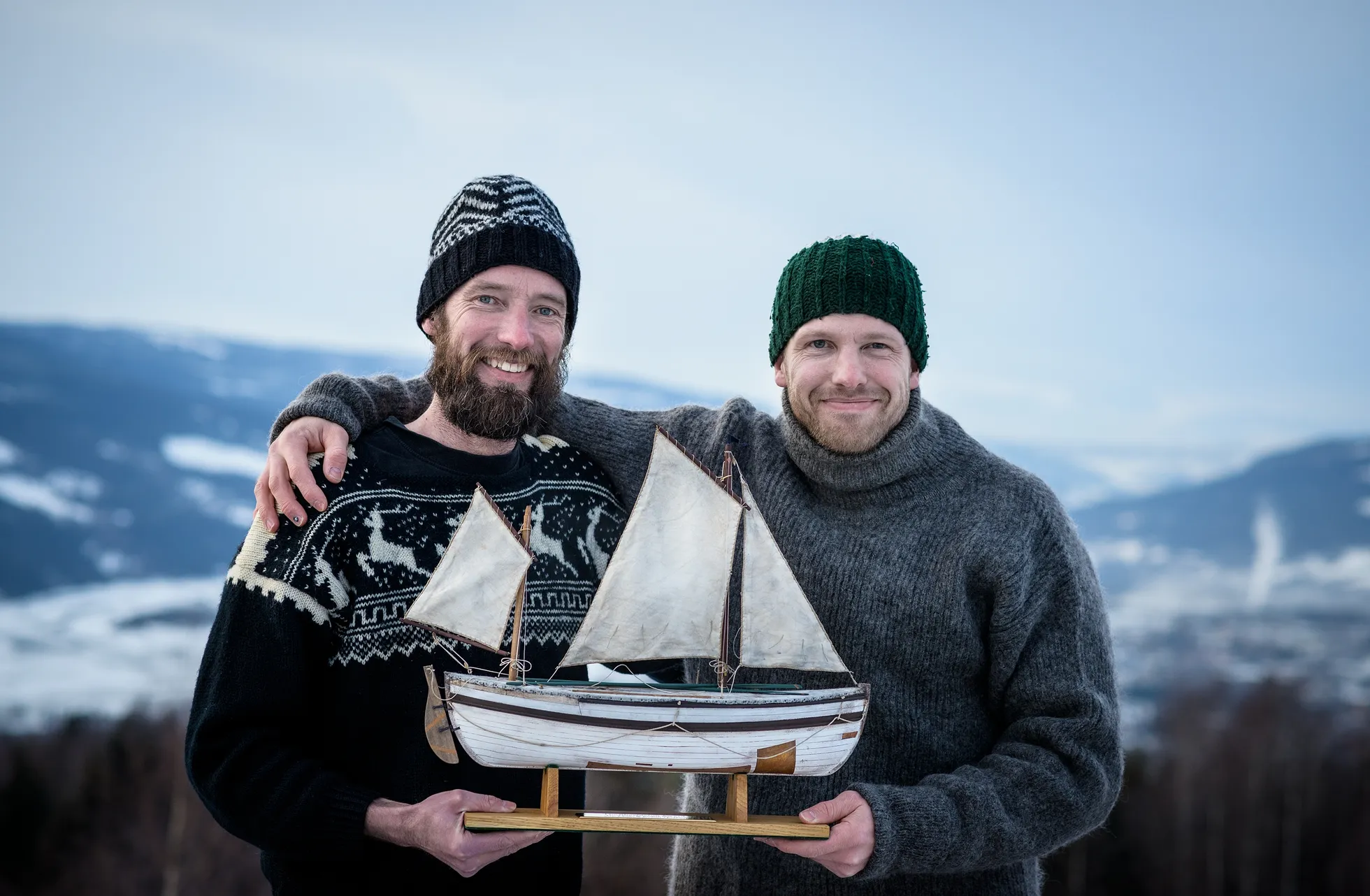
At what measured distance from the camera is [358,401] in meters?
5.64

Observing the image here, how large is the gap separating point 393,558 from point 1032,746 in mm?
3059

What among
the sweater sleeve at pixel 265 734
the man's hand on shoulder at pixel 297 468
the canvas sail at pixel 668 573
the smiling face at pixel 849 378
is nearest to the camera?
the sweater sleeve at pixel 265 734

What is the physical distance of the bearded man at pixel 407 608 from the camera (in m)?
4.55

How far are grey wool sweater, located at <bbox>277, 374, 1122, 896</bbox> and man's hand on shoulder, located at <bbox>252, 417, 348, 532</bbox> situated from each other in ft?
0.49

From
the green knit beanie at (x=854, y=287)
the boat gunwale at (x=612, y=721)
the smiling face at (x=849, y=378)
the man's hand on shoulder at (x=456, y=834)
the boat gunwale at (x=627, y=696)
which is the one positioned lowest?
the man's hand on shoulder at (x=456, y=834)

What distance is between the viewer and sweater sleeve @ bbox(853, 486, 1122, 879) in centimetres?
464

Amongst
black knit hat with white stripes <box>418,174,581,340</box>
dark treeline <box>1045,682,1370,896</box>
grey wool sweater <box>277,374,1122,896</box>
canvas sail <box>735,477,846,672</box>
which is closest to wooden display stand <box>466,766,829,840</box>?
canvas sail <box>735,477,846,672</box>

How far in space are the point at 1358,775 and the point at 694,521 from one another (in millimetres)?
58857

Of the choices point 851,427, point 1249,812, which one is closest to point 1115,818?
point 1249,812

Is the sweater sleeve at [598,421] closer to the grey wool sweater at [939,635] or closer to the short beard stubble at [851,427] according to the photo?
the grey wool sweater at [939,635]

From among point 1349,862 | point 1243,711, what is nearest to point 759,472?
point 1349,862

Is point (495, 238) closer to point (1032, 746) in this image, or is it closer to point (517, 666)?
point (517, 666)

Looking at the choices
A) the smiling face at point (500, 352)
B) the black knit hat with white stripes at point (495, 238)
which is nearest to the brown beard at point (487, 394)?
the smiling face at point (500, 352)

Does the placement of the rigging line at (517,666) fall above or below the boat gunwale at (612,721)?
above
